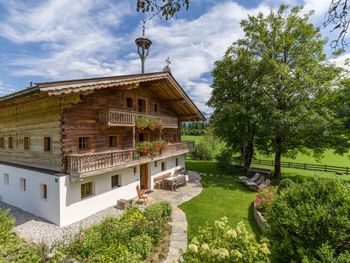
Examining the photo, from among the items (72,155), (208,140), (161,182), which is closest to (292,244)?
(72,155)

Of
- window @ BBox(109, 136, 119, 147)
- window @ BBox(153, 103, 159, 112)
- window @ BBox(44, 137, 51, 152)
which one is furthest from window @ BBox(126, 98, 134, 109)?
window @ BBox(44, 137, 51, 152)

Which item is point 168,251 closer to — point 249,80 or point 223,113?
point 223,113

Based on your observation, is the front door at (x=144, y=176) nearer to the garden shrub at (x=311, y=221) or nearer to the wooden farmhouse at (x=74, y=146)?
the wooden farmhouse at (x=74, y=146)

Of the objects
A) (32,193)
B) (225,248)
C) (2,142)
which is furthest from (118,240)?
(2,142)

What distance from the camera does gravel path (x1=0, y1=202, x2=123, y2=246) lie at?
29.9ft

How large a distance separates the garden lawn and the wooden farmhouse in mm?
4760

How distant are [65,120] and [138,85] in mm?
5864

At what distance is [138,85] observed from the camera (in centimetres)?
1511

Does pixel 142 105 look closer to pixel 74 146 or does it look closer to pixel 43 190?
pixel 74 146

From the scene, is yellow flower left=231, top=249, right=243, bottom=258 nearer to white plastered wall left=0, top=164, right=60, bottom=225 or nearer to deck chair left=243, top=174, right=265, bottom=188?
white plastered wall left=0, top=164, right=60, bottom=225

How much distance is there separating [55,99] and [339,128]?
2203 cm

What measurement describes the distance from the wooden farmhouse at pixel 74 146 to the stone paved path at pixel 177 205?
1906 mm

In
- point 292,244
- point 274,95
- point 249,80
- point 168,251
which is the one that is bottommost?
point 168,251

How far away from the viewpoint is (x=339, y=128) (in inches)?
712
